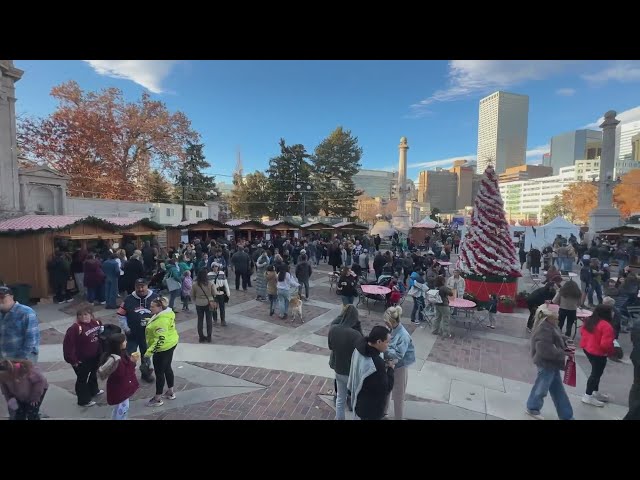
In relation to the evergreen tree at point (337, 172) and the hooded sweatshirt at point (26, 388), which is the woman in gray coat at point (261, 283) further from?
the evergreen tree at point (337, 172)

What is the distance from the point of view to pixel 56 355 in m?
6.51

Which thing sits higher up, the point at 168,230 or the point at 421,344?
the point at 168,230

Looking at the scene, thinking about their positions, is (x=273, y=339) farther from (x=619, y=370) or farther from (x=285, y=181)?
(x=285, y=181)

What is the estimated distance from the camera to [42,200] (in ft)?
55.5

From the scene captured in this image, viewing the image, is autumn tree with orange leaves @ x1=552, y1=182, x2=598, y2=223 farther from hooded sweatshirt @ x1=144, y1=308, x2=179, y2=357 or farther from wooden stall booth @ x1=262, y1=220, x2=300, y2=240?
hooded sweatshirt @ x1=144, y1=308, x2=179, y2=357

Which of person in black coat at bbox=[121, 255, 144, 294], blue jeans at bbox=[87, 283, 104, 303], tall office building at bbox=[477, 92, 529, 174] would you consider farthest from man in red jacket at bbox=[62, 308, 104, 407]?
tall office building at bbox=[477, 92, 529, 174]

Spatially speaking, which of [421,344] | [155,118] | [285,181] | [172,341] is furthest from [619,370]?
[285,181]

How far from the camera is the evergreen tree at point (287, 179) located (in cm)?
3975

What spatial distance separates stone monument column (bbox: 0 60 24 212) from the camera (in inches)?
518

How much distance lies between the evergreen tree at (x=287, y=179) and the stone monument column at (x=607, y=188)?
2763 centimetres

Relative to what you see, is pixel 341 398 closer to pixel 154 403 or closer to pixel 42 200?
pixel 154 403

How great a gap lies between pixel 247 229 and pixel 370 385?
A: 20038mm

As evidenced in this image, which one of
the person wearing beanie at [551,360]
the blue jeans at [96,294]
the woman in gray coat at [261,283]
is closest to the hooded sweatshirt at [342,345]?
the person wearing beanie at [551,360]

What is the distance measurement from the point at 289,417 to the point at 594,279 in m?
10.9
